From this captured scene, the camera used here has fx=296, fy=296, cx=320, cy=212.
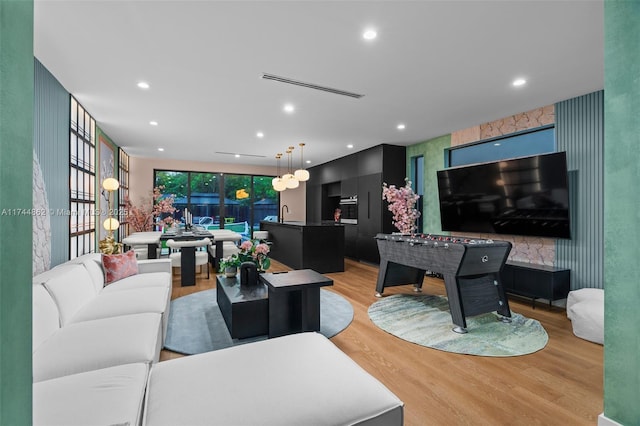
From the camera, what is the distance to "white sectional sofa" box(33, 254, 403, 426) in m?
1.16

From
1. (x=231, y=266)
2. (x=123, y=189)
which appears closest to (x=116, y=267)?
(x=231, y=266)

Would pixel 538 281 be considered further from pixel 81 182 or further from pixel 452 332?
pixel 81 182

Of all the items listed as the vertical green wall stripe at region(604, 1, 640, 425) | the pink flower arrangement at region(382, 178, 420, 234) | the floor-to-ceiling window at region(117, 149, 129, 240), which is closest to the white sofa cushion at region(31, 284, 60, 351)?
the vertical green wall stripe at region(604, 1, 640, 425)

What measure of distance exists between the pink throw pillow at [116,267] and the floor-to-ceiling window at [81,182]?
728 mm

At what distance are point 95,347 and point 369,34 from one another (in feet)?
9.81

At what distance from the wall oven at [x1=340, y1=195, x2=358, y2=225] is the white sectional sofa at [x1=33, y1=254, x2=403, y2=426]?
19.6 feet

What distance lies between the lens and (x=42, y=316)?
6.39 feet

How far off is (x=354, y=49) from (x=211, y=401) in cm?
285

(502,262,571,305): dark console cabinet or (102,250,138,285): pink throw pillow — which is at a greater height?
(102,250,138,285): pink throw pillow

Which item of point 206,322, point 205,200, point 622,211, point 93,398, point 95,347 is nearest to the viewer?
point 93,398

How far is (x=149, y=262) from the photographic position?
3951 millimetres

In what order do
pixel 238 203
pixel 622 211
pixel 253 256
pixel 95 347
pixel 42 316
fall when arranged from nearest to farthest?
pixel 622 211
pixel 95 347
pixel 42 316
pixel 253 256
pixel 238 203

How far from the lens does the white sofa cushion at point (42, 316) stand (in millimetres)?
1829

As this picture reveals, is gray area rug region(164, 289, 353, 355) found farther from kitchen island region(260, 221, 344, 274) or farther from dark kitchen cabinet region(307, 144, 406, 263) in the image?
dark kitchen cabinet region(307, 144, 406, 263)
